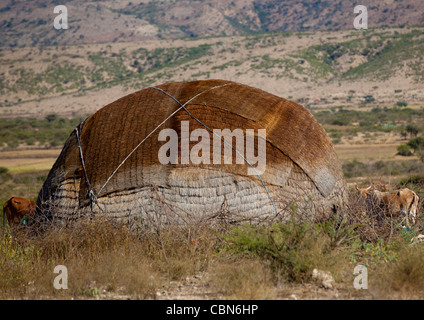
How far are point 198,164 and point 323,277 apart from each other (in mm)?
2245

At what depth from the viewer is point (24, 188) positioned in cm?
2058

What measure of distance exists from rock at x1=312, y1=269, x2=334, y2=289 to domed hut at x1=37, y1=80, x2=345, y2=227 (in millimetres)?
1135

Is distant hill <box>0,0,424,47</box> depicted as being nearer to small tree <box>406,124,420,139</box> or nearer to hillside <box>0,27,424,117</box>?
hillside <box>0,27,424,117</box>

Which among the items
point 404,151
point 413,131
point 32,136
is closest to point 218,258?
point 404,151

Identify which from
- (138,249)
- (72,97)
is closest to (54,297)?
(138,249)

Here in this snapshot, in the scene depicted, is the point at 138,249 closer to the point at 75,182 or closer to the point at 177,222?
the point at 177,222

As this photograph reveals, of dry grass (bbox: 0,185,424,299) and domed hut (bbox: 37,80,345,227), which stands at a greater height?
domed hut (bbox: 37,80,345,227)

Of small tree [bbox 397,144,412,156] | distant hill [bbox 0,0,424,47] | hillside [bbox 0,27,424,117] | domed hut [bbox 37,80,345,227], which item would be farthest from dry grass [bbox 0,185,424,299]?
distant hill [bbox 0,0,424,47]

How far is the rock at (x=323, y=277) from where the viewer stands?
592 centimetres

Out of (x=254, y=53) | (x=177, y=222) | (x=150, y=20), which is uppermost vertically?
(x=150, y=20)

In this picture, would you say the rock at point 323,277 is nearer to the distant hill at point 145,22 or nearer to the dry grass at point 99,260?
the dry grass at point 99,260

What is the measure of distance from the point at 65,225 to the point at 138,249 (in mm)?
1232

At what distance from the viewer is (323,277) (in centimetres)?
598

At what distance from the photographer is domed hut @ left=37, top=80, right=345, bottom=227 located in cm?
701
